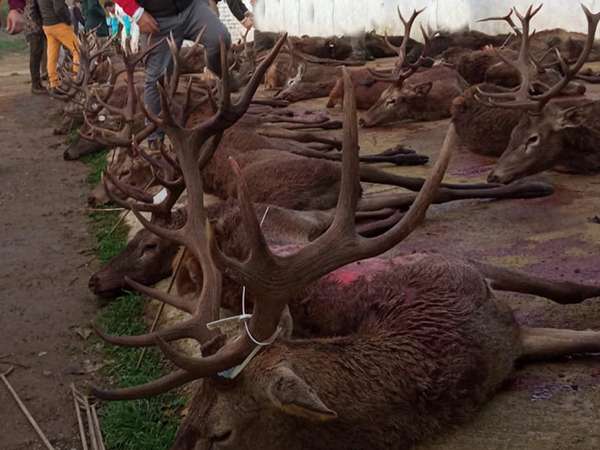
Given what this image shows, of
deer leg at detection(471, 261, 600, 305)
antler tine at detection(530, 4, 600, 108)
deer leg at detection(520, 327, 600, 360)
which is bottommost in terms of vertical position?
deer leg at detection(520, 327, 600, 360)

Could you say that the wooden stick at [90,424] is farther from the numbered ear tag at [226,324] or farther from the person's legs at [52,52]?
the person's legs at [52,52]

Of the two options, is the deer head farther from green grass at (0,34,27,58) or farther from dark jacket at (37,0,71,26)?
green grass at (0,34,27,58)

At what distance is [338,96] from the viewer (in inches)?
406

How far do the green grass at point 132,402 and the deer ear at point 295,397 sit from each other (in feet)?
3.44

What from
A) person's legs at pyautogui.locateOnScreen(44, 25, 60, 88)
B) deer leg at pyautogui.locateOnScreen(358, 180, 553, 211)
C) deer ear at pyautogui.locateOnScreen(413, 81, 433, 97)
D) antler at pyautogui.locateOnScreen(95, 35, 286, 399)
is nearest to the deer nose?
antler at pyautogui.locateOnScreen(95, 35, 286, 399)

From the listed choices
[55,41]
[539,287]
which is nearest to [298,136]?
[539,287]

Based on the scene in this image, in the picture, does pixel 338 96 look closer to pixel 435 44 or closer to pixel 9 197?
pixel 435 44

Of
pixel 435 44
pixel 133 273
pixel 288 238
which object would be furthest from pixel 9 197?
pixel 435 44

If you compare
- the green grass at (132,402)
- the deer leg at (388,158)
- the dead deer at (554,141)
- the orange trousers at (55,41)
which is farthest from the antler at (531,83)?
the orange trousers at (55,41)

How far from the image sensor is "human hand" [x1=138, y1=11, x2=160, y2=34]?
6.67 m

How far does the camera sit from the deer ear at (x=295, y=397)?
236 centimetres

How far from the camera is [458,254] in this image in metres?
4.61

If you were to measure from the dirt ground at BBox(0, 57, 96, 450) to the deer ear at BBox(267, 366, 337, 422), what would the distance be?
1.46 metres

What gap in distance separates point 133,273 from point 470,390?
2680mm
